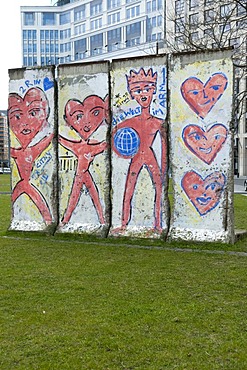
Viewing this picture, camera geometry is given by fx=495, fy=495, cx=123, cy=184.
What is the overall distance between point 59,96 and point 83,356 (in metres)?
7.97

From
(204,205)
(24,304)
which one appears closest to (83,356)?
(24,304)

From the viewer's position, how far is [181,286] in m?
6.69

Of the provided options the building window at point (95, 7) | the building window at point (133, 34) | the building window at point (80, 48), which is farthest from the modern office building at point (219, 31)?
the building window at point (80, 48)

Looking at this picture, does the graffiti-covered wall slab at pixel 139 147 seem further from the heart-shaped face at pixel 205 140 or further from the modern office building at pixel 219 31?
the modern office building at pixel 219 31

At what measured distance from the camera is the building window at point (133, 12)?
64500 millimetres

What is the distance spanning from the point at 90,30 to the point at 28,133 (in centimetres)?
6459

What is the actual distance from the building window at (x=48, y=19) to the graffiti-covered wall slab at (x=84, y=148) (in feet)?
247

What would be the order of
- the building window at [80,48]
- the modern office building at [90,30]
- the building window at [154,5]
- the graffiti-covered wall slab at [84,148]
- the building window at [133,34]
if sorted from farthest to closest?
the building window at [80,48] → the building window at [133,34] → the modern office building at [90,30] → the building window at [154,5] → the graffiti-covered wall slab at [84,148]

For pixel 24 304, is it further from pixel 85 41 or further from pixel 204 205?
pixel 85 41

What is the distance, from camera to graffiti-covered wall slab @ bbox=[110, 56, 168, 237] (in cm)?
1038

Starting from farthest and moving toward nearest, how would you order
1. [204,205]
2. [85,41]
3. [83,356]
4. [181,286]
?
1. [85,41]
2. [204,205]
3. [181,286]
4. [83,356]

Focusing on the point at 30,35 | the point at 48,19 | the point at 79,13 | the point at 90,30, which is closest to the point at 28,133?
the point at 90,30

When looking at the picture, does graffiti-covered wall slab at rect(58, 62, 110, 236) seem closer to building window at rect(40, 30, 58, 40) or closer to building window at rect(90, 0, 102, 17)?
building window at rect(90, 0, 102, 17)

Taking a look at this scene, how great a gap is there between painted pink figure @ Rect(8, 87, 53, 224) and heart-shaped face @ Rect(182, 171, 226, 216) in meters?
3.41
